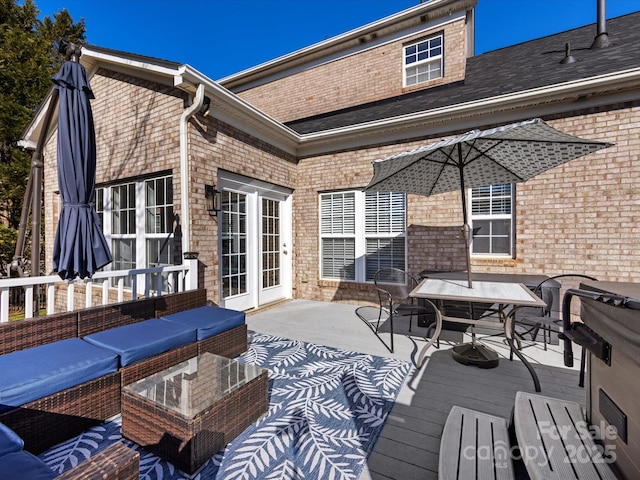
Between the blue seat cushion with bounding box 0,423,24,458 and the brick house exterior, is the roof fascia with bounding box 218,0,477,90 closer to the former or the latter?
the brick house exterior

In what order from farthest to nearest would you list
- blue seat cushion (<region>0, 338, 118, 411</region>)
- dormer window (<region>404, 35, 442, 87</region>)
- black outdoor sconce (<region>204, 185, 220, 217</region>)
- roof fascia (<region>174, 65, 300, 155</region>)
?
dormer window (<region>404, 35, 442, 87</region>), black outdoor sconce (<region>204, 185, 220, 217</region>), roof fascia (<region>174, 65, 300, 155</region>), blue seat cushion (<region>0, 338, 118, 411</region>)

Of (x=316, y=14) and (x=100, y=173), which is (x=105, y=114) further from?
(x=316, y=14)

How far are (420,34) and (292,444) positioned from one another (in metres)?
8.31

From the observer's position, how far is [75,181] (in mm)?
2543

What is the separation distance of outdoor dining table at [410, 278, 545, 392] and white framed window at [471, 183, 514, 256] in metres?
1.89

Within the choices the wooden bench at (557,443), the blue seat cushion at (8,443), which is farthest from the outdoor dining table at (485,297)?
the blue seat cushion at (8,443)

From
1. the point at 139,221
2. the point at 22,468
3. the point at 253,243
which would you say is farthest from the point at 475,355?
the point at 139,221

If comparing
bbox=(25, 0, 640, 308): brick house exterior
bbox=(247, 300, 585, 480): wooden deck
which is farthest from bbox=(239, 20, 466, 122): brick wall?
bbox=(247, 300, 585, 480): wooden deck

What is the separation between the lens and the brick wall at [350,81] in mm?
6492

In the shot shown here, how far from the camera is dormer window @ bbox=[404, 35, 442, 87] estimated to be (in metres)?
6.75

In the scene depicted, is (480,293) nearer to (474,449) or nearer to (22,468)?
(474,449)

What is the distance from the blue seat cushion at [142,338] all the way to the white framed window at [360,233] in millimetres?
3854

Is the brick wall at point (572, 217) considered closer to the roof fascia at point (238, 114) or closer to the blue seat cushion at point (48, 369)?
the roof fascia at point (238, 114)

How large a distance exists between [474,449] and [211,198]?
4.21 m
